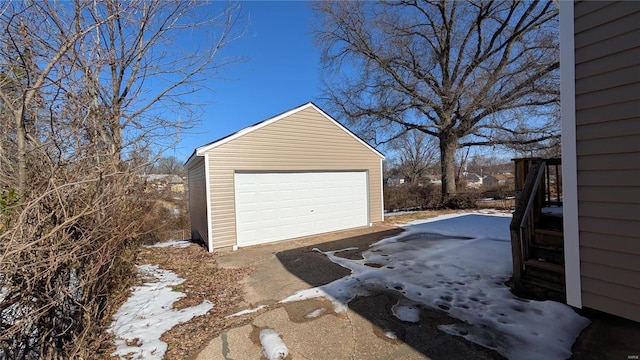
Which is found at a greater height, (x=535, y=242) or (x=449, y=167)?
(x=449, y=167)

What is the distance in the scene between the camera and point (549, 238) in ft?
12.8

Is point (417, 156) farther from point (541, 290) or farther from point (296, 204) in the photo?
point (541, 290)

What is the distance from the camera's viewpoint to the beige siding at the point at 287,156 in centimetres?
736

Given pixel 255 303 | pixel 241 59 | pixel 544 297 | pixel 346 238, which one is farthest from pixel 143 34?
pixel 544 297

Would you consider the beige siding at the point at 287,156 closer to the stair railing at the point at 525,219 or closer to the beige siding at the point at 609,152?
the stair railing at the point at 525,219

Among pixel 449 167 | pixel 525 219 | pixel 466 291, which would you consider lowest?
pixel 466 291

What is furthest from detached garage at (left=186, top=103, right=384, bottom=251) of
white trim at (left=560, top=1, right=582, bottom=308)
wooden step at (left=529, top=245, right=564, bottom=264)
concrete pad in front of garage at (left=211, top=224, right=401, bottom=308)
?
white trim at (left=560, top=1, right=582, bottom=308)

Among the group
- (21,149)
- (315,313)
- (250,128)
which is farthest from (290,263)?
(21,149)

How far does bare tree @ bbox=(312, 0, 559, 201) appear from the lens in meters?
13.3

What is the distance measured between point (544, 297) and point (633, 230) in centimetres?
188

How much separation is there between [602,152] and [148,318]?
4.96 metres

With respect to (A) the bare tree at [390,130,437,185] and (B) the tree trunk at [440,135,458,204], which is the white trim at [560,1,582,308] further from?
(A) the bare tree at [390,130,437,185]

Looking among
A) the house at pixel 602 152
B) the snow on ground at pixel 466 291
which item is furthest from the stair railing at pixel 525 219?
the house at pixel 602 152

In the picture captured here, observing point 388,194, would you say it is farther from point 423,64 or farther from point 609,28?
point 609,28
